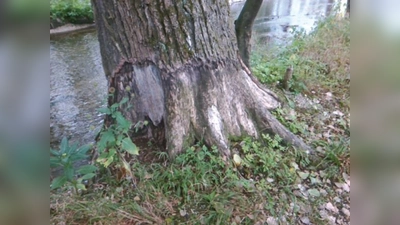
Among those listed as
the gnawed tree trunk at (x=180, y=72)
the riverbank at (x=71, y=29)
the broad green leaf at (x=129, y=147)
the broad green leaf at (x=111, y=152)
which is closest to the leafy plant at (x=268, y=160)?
the gnawed tree trunk at (x=180, y=72)

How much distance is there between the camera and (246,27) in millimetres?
3248

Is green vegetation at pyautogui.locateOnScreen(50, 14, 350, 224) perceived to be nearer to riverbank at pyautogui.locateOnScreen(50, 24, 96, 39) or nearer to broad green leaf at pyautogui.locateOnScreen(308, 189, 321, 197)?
broad green leaf at pyautogui.locateOnScreen(308, 189, 321, 197)

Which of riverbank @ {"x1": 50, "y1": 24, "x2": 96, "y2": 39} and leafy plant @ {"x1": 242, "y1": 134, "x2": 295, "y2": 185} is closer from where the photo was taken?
leafy plant @ {"x1": 242, "y1": 134, "x2": 295, "y2": 185}

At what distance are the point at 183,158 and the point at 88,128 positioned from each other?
150 centimetres

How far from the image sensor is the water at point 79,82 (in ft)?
10.5

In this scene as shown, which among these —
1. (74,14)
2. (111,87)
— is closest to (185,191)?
(111,87)

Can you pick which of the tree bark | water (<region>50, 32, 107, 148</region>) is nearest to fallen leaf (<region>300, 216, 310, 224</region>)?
the tree bark

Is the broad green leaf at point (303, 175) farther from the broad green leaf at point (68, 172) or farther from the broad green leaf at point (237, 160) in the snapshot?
the broad green leaf at point (68, 172)

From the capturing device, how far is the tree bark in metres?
3.21

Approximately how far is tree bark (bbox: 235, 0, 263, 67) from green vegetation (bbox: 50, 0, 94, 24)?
21.6ft
